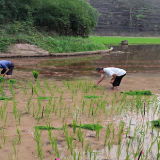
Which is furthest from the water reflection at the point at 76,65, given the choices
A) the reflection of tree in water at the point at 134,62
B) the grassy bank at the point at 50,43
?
the grassy bank at the point at 50,43

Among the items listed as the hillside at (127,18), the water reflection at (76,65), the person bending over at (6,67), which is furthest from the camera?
the hillside at (127,18)

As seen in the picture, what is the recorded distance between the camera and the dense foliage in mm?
18188

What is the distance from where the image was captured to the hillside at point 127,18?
41.4m

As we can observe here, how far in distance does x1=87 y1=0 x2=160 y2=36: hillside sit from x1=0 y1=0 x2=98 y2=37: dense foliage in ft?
63.7

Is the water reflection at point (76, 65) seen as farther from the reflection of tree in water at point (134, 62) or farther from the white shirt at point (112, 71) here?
the white shirt at point (112, 71)

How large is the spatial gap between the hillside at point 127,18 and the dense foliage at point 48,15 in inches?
764

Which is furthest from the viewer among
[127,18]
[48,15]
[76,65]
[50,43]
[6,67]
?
[127,18]

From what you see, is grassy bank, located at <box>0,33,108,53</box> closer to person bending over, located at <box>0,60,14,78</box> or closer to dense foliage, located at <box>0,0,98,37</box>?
dense foliage, located at <box>0,0,98,37</box>

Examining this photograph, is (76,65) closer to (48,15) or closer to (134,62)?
(134,62)

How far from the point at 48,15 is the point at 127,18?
27.8 metres

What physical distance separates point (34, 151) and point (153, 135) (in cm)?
158

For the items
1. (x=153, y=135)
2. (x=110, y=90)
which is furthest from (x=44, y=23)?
(x=153, y=135)

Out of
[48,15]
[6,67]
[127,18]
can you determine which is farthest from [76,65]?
[127,18]

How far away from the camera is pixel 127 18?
44.2m
